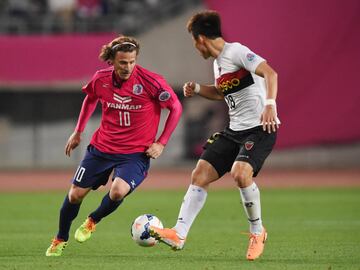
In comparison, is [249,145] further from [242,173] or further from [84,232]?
[84,232]

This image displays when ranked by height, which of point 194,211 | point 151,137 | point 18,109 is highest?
point 151,137

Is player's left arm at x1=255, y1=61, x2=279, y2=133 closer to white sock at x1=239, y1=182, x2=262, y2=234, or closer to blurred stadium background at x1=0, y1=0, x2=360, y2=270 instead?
white sock at x1=239, y1=182, x2=262, y2=234

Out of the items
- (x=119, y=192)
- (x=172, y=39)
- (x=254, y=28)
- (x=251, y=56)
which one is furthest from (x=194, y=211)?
(x=172, y=39)

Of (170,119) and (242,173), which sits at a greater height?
(170,119)

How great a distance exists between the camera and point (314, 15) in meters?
28.1

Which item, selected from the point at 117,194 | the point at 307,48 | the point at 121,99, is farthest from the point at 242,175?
the point at 307,48

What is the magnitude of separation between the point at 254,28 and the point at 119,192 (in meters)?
19.4

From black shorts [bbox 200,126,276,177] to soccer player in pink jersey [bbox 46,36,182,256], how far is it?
0.55 m

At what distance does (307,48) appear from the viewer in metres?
28.0

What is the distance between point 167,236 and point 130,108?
1446 millimetres

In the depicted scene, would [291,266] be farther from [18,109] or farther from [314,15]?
[18,109]

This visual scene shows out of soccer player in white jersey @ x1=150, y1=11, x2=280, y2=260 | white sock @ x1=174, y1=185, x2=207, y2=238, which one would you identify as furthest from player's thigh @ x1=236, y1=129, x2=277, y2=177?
white sock @ x1=174, y1=185, x2=207, y2=238

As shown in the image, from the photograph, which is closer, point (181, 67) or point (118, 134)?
point (118, 134)

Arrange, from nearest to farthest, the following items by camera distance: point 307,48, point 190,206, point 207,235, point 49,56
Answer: point 190,206 < point 207,235 < point 307,48 < point 49,56
